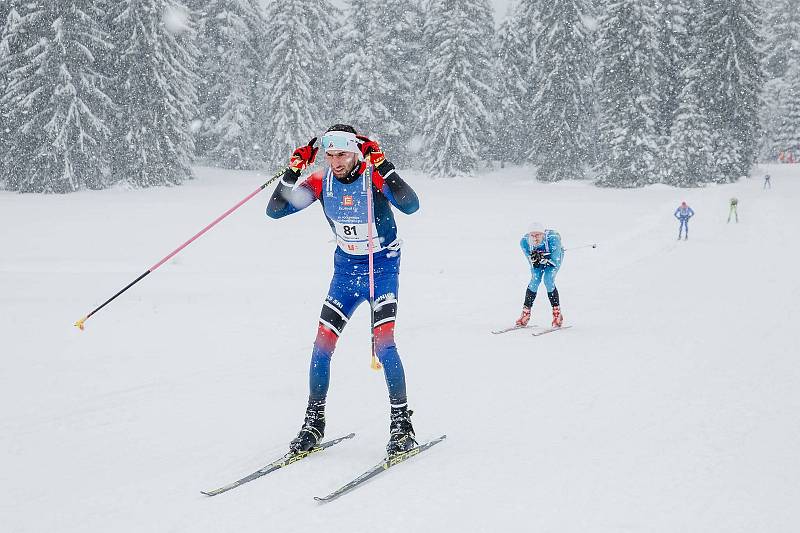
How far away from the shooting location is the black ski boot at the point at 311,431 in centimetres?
477

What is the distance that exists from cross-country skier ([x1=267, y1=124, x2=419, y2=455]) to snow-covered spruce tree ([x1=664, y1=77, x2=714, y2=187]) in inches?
1561

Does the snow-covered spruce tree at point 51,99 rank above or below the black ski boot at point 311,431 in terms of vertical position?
above

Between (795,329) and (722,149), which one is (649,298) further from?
(722,149)

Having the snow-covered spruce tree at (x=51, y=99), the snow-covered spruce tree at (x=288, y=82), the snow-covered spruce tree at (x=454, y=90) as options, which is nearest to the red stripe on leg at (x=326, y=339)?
the snow-covered spruce tree at (x=51, y=99)

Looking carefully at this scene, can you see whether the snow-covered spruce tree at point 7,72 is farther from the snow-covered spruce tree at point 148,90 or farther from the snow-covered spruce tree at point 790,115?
the snow-covered spruce tree at point 790,115

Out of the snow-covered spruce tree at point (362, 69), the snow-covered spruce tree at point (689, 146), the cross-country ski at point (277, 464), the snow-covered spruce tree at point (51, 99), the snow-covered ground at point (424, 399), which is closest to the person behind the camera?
the snow-covered ground at point (424, 399)

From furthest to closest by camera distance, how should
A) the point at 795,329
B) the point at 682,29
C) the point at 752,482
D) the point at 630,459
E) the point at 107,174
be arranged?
the point at 682,29
the point at 107,174
the point at 795,329
the point at 630,459
the point at 752,482

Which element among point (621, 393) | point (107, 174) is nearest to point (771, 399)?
point (621, 393)

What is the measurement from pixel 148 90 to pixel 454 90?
19308mm

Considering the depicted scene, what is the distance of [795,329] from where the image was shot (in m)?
9.14

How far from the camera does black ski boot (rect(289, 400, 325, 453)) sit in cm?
477

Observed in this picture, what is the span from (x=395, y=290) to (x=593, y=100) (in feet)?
154

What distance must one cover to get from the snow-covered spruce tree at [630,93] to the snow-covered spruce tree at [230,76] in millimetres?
23159

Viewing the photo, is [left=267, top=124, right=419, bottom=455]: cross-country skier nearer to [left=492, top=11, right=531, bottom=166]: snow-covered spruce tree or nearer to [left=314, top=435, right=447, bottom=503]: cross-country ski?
[left=314, top=435, right=447, bottom=503]: cross-country ski
